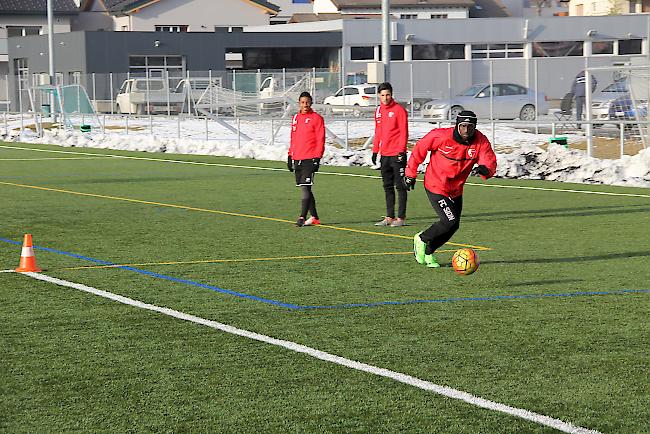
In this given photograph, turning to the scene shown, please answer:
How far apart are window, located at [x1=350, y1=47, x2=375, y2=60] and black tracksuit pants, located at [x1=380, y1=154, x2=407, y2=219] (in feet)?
179

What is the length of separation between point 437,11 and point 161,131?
4815cm

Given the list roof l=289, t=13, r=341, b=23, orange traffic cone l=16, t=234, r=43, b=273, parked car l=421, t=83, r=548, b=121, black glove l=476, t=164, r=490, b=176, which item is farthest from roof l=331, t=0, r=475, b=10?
orange traffic cone l=16, t=234, r=43, b=273

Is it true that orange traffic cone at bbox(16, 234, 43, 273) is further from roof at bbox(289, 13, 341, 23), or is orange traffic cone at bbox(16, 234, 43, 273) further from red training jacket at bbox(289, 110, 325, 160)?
roof at bbox(289, 13, 341, 23)

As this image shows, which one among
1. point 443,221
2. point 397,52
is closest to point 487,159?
point 443,221

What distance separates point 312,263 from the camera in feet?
42.6

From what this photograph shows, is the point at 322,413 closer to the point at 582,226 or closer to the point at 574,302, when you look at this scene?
the point at 574,302

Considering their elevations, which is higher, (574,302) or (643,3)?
(643,3)

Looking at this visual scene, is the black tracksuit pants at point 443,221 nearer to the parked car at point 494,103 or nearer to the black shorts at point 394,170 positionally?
the black shorts at point 394,170

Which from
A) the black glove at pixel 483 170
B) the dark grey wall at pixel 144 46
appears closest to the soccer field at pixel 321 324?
the black glove at pixel 483 170

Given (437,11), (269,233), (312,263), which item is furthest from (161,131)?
(437,11)

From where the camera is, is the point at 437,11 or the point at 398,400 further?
the point at 437,11

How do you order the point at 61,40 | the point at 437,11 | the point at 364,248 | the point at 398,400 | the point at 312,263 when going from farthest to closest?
the point at 437,11, the point at 61,40, the point at 364,248, the point at 312,263, the point at 398,400

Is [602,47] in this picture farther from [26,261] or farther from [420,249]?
[26,261]

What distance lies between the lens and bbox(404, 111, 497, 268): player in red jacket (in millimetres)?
12000
